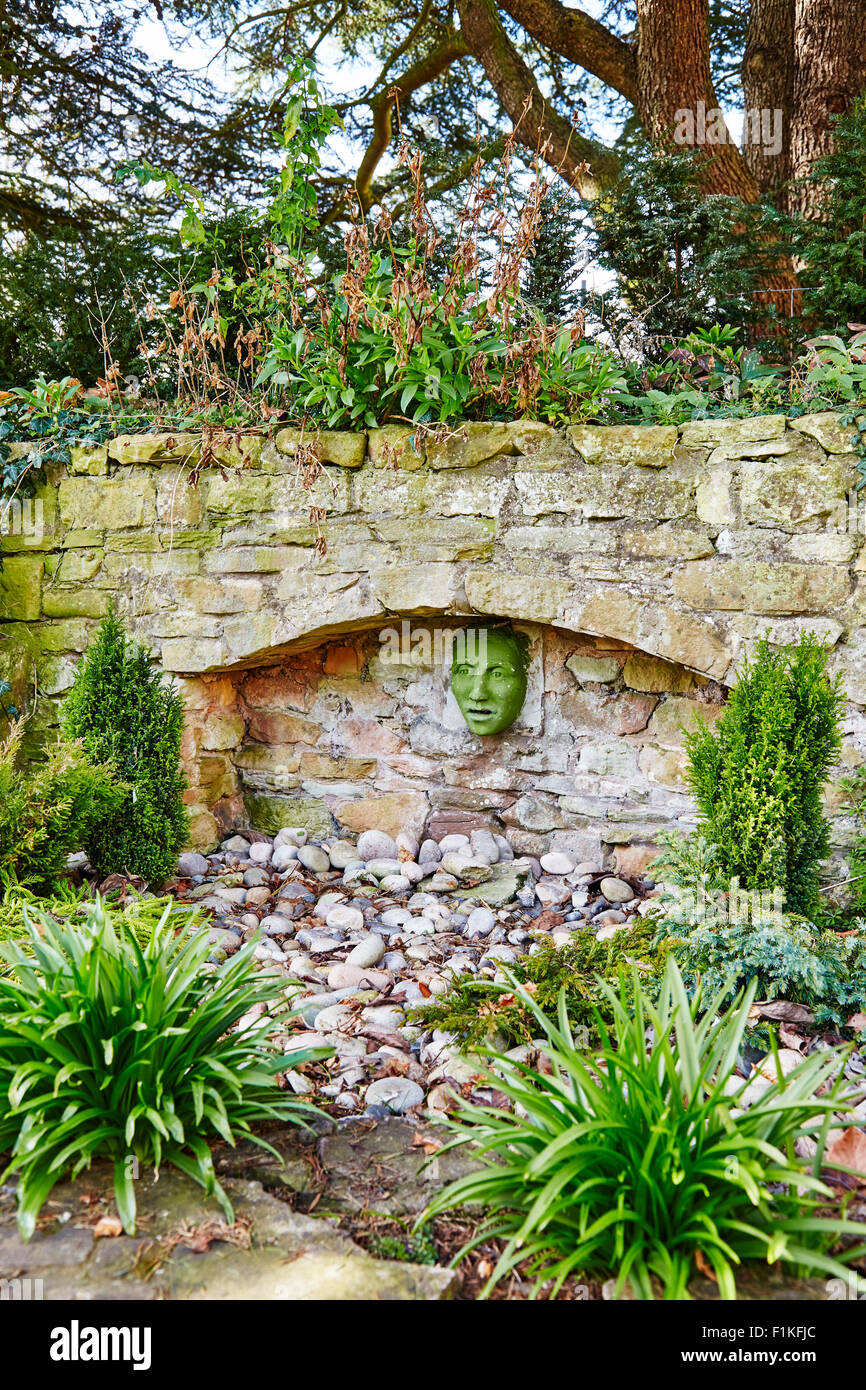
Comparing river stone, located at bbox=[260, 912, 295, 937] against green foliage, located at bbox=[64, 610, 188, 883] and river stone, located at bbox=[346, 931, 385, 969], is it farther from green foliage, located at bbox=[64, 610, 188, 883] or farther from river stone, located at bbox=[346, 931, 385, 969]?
green foliage, located at bbox=[64, 610, 188, 883]

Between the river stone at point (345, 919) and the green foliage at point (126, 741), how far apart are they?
0.65 m

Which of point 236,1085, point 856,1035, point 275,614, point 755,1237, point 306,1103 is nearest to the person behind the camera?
point 755,1237

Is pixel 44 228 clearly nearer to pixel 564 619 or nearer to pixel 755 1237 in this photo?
pixel 564 619

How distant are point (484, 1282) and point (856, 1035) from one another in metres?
1.28

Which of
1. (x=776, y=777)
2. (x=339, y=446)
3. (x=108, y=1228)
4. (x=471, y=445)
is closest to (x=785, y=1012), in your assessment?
(x=776, y=777)

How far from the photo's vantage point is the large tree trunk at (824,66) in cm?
498

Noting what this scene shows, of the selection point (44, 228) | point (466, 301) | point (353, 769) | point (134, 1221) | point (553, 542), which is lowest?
point (134, 1221)

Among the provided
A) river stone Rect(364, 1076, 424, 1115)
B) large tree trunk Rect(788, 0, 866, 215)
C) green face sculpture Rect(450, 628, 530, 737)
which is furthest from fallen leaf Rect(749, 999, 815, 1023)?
large tree trunk Rect(788, 0, 866, 215)

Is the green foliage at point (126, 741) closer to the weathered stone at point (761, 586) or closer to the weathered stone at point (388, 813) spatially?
the weathered stone at point (388, 813)

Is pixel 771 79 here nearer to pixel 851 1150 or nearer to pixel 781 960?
pixel 781 960

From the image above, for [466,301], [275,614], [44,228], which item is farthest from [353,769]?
[44,228]

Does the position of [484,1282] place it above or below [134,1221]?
below

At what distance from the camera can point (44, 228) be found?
222 inches

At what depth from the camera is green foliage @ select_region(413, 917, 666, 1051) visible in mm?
2244
